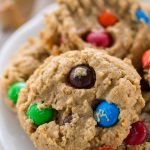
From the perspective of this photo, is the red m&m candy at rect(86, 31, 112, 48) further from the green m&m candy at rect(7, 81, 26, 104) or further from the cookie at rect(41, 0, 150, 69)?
the green m&m candy at rect(7, 81, 26, 104)

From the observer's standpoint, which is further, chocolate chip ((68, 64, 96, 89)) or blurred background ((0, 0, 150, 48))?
blurred background ((0, 0, 150, 48))

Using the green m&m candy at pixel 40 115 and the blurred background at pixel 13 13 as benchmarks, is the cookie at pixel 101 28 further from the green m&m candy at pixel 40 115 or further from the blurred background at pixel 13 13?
the blurred background at pixel 13 13

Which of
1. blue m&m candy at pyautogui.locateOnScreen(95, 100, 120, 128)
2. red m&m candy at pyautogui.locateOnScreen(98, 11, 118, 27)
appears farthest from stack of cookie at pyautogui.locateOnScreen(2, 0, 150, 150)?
red m&m candy at pyautogui.locateOnScreen(98, 11, 118, 27)

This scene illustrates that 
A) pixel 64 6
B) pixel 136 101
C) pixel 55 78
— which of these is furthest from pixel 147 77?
pixel 64 6

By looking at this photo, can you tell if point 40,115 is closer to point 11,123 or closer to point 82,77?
point 82,77

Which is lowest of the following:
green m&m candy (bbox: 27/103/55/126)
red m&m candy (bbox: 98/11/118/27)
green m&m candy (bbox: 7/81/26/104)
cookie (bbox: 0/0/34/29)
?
green m&m candy (bbox: 27/103/55/126)

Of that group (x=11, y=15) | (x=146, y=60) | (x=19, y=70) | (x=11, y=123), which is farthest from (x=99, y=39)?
(x=11, y=15)

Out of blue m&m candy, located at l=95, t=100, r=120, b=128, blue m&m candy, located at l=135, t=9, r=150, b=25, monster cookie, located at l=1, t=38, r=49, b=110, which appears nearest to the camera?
blue m&m candy, located at l=95, t=100, r=120, b=128
